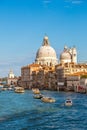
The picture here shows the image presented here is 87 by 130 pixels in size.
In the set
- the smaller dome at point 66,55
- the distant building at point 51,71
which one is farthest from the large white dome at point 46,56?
the smaller dome at point 66,55

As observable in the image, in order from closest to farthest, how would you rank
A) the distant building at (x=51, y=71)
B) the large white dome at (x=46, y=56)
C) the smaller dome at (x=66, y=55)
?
the distant building at (x=51, y=71)
the smaller dome at (x=66, y=55)
the large white dome at (x=46, y=56)

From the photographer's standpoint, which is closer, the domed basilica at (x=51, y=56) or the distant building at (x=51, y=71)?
the distant building at (x=51, y=71)

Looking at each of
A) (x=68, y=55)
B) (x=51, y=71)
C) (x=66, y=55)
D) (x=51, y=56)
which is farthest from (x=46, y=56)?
(x=51, y=71)

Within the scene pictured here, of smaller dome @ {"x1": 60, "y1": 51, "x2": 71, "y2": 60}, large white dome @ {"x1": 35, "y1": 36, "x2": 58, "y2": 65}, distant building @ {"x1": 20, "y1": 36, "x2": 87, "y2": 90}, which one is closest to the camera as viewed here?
distant building @ {"x1": 20, "y1": 36, "x2": 87, "y2": 90}

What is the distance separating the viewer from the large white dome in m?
147

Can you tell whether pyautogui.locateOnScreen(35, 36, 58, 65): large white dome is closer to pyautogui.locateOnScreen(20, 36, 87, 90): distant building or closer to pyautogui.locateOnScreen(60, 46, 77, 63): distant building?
pyautogui.locateOnScreen(20, 36, 87, 90): distant building

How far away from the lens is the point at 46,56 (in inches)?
5807

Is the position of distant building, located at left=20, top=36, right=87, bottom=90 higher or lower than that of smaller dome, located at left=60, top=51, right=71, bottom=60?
lower

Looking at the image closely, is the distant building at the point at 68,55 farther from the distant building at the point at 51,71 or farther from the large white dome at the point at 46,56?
the large white dome at the point at 46,56

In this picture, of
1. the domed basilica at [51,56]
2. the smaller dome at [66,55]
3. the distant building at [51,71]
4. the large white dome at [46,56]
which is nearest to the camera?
the distant building at [51,71]

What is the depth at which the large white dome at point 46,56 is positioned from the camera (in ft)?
484

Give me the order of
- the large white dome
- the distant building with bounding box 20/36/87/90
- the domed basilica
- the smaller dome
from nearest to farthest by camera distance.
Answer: the distant building with bounding box 20/36/87/90 → the smaller dome → the domed basilica → the large white dome

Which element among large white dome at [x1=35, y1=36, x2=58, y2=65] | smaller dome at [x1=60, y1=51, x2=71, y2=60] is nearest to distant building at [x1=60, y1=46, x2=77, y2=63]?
smaller dome at [x1=60, y1=51, x2=71, y2=60]

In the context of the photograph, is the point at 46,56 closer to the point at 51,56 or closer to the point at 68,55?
the point at 51,56
